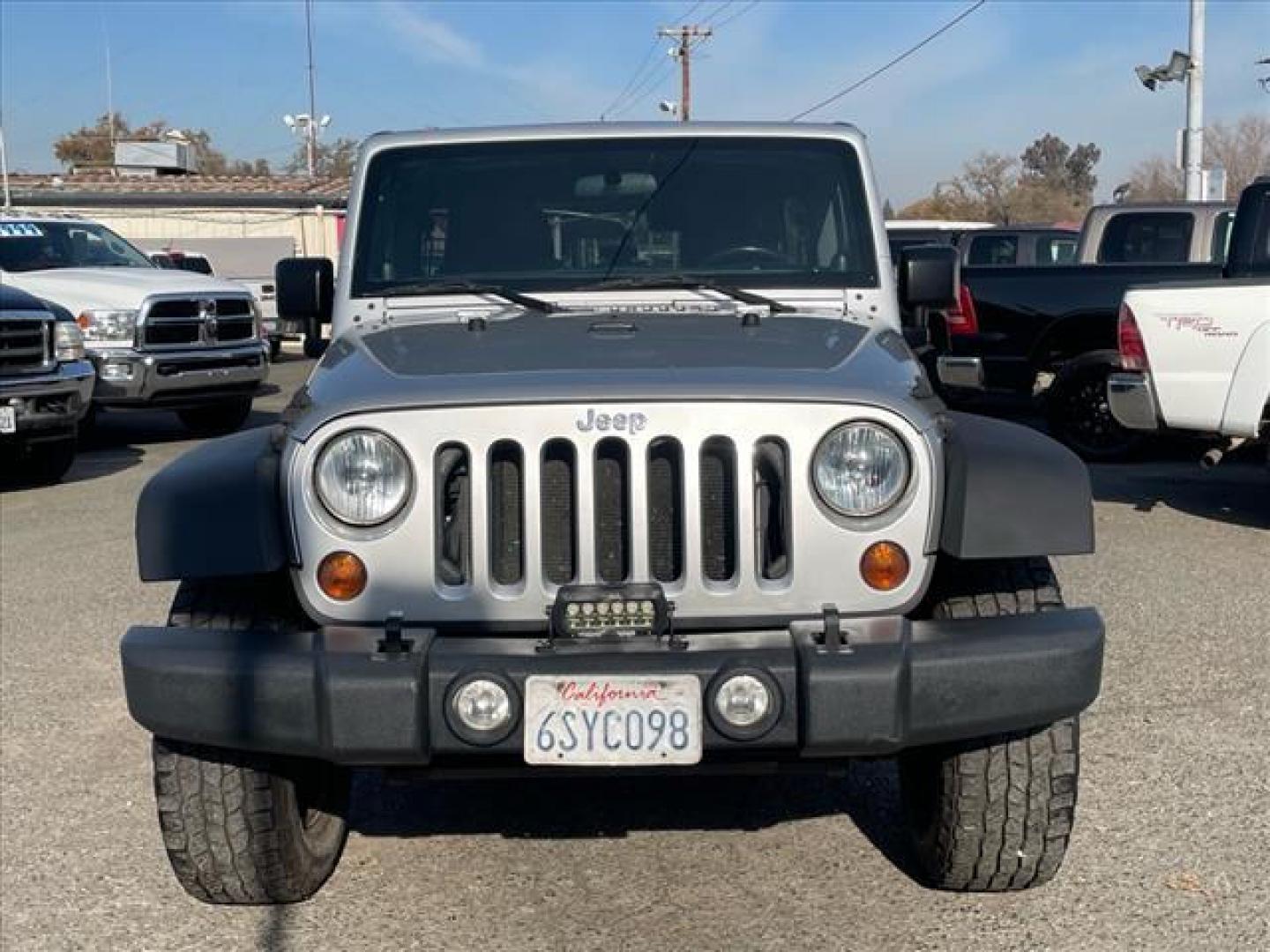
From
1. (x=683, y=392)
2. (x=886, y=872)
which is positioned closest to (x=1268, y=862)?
(x=886, y=872)

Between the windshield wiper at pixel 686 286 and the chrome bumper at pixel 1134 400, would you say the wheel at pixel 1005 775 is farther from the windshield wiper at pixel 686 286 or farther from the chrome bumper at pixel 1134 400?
the chrome bumper at pixel 1134 400

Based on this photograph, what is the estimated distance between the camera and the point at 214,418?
14.2 m

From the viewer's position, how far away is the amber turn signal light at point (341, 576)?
3.19 meters

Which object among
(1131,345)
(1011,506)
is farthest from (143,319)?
(1011,506)

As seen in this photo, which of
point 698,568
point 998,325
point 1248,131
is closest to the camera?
point 698,568

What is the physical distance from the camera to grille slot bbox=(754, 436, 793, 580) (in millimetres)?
3145

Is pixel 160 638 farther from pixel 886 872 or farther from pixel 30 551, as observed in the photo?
pixel 30 551

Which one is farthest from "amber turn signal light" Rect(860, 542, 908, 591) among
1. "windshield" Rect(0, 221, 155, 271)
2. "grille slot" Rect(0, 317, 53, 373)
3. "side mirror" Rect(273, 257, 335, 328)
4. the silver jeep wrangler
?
"windshield" Rect(0, 221, 155, 271)

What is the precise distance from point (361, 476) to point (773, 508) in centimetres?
89

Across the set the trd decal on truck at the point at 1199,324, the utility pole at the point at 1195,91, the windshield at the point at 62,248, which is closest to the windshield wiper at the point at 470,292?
the trd decal on truck at the point at 1199,324

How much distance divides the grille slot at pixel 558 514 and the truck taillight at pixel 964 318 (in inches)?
328

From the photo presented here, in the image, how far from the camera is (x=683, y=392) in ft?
10.4

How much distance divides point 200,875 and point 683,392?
5.35ft

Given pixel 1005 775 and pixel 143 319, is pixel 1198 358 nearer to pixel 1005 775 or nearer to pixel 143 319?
pixel 1005 775
